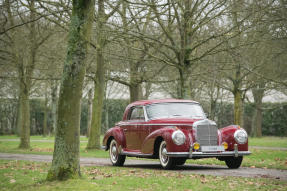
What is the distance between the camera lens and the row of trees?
8.97 m

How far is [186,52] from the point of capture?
1773cm

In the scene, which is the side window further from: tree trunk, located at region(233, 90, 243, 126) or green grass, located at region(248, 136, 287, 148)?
tree trunk, located at region(233, 90, 243, 126)

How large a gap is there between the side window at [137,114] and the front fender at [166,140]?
3.30 feet

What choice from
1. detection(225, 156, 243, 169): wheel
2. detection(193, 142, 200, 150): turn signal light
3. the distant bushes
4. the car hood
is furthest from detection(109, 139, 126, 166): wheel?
the distant bushes

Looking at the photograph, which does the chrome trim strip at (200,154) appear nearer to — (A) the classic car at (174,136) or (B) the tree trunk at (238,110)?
(A) the classic car at (174,136)

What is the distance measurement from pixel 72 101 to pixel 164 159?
403 cm

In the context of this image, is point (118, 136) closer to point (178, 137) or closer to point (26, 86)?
point (178, 137)

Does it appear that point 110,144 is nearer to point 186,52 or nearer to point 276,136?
point 186,52

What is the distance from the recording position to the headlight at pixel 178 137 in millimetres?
11438

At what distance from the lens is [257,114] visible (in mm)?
36281

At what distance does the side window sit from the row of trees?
2448mm

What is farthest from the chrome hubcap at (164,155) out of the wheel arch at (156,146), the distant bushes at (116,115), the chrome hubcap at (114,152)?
Result: the distant bushes at (116,115)

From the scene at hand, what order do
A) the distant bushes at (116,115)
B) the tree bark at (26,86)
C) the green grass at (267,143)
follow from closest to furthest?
the tree bark at (26,86) < the green grass at (267,143) < the distant bushes at (116,115)

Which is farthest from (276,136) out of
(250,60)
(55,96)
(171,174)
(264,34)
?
(171,174)
